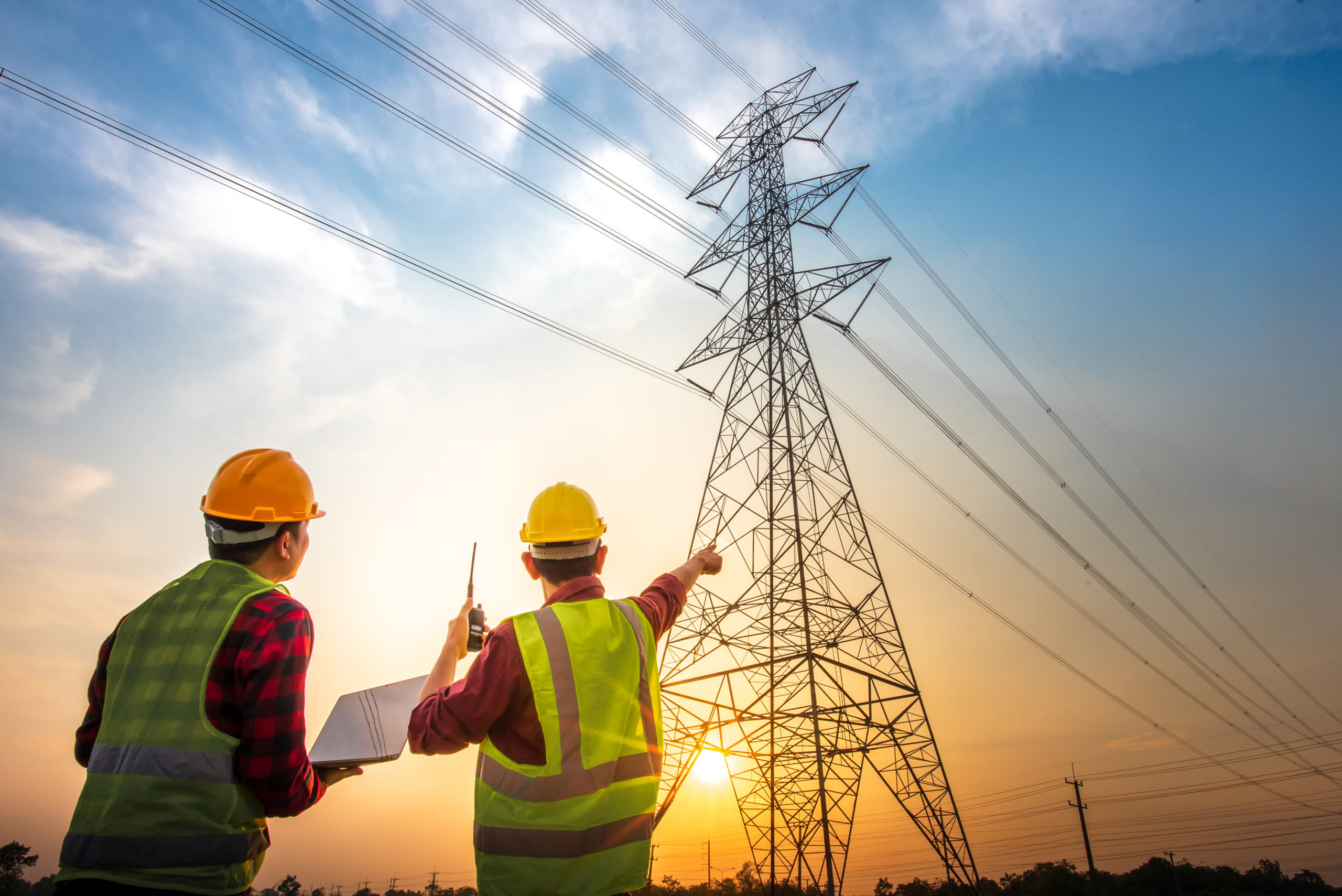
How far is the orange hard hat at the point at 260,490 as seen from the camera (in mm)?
2176

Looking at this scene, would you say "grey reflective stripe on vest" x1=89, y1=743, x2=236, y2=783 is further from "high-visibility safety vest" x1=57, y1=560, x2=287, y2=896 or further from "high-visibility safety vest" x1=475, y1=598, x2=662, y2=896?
"high-visibility safety vest" x1=475, y1=598, x2=662, y2=896

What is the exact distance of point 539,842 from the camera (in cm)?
193

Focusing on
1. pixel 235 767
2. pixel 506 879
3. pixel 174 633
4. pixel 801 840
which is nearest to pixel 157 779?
pixel 235 767

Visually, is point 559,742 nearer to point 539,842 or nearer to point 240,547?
point 539,842

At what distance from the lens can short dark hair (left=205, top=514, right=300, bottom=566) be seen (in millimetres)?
2166

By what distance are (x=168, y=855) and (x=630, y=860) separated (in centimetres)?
120

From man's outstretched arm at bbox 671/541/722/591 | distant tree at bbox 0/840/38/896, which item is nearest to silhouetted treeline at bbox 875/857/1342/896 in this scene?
man's outstretched arm at bbox 671/541/722/591

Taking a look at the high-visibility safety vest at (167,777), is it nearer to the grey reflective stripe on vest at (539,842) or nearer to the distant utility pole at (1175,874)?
the grey reflective stripe on vest at (539,842)

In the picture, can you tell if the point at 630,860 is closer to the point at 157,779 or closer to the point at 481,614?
the point at 481,614

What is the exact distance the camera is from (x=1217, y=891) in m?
37.9

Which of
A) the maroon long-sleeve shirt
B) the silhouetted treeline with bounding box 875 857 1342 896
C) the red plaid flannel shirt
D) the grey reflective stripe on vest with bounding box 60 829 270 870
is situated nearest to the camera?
the grey reflective stripe on vest with bounding box 60 829 270 870

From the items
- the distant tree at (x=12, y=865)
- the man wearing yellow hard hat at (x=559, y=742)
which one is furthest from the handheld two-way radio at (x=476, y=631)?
the distant tree at (x=12, y=865)

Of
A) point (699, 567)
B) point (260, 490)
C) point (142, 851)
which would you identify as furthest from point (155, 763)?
point (699, 567)

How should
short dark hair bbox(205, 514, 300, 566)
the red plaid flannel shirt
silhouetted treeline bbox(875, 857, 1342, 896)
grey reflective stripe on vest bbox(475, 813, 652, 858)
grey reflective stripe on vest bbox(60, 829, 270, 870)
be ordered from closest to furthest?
grey reflective stripe on vest bbox(60, 829, 270, 870) → the red plaid flannel shirt → grey reflective stripe on vest bbox(475, 813, 652, 858) → short dark hair bbox(205, 514, 300, 566) → silhouetted treeline bbox(875, 857, 1342, 896)
